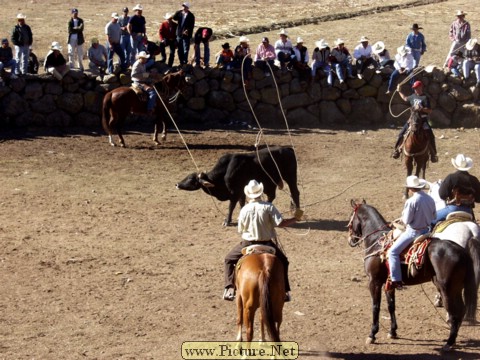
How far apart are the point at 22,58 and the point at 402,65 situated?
998cm

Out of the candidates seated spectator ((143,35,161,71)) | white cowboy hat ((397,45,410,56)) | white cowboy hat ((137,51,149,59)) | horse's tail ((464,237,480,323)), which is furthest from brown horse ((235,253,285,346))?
white cowboy hat ((397,45,410,56))

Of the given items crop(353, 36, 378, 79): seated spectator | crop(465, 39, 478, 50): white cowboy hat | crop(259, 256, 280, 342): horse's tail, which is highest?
crop(465, 39, 478, 50): white cowboy hat

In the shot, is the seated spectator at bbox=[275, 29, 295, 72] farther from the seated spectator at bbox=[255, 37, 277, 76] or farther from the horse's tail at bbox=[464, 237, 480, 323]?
the horse's tail at bbox=[464, 237, 480, 323]

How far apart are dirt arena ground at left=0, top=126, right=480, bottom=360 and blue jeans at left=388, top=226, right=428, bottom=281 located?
37.0 inches

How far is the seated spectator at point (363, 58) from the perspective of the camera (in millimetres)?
A: 26047

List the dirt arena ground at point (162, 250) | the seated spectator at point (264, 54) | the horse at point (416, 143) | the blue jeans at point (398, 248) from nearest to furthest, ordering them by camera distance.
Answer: the blue jeans at point (398, 248), the dirt arena ground at point (162, 250), the horse at point (416, 143), the seated spectator at point (264, 54)

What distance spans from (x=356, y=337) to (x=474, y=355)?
1504mm

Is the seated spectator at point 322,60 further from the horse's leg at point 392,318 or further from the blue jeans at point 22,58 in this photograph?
the horse's leg at point 392,318

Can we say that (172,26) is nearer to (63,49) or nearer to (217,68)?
(217,68)

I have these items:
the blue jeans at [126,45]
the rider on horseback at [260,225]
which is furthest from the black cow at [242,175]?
the blue jeans at [126,45]

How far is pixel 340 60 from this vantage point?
2592cm

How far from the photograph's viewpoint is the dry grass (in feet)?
104

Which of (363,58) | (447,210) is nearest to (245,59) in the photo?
(363,58)

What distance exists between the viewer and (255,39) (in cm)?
3145
